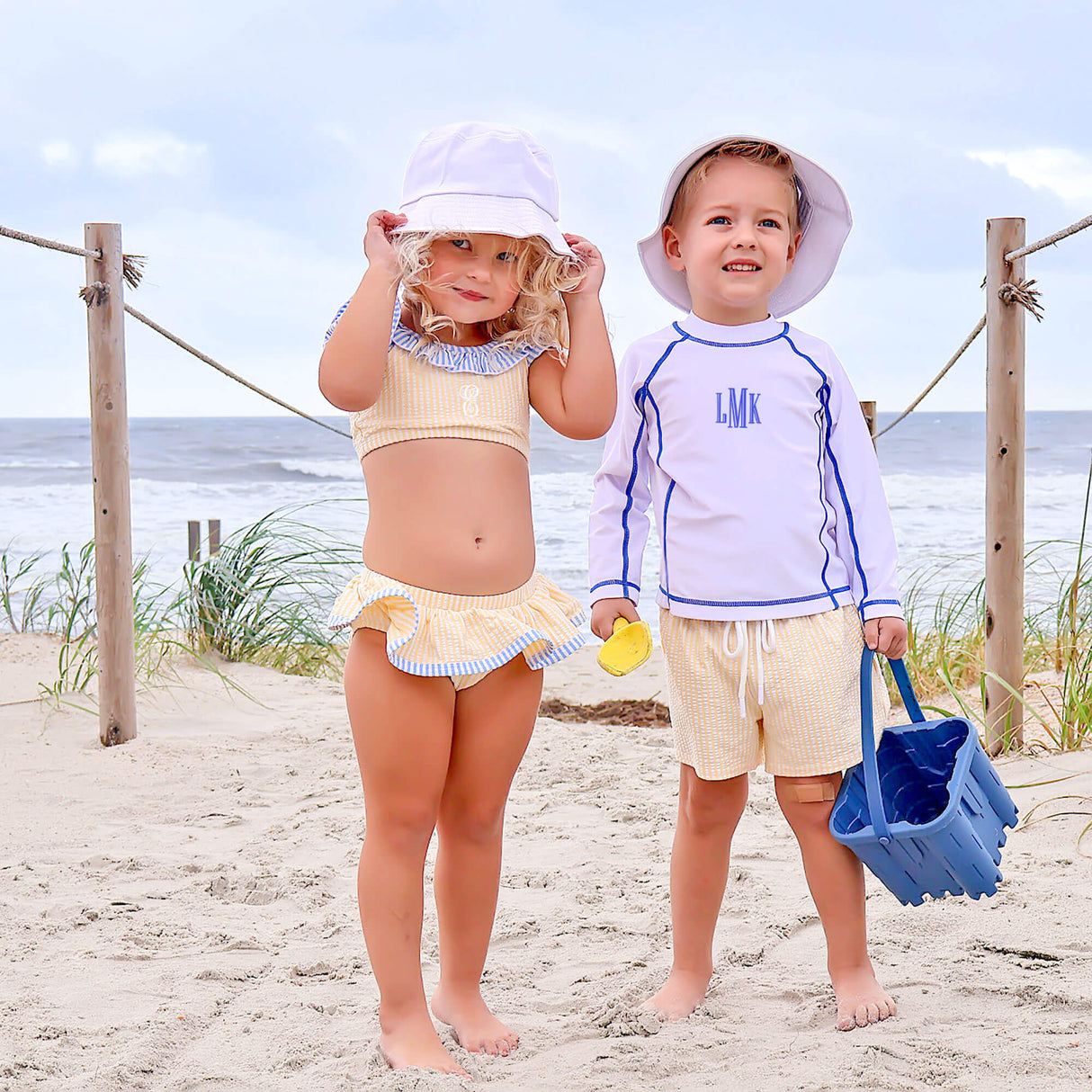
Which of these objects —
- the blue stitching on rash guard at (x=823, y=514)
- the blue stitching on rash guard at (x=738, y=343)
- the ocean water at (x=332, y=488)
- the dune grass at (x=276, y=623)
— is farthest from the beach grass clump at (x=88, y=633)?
the blue stitching on rash guard at (x=823, y=514)

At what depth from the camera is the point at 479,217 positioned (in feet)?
5.82

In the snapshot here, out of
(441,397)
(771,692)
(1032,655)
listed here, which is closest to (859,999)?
(771,692)

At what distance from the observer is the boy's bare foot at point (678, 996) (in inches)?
81.1

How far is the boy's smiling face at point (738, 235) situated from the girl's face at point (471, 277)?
35cm

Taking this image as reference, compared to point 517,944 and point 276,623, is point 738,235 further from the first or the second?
point 276,623

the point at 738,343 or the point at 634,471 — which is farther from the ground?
the point at 738,343

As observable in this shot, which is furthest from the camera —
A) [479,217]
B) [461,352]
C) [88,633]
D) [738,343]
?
[88,633]

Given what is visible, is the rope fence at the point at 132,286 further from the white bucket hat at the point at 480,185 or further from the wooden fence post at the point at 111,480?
the white bucket hat at the point at 480,185

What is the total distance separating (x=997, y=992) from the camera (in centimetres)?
209

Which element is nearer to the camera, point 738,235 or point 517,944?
point 738,235

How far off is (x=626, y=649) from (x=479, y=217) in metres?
0.75

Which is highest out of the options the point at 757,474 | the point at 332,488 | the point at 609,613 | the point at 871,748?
the point at 757,474

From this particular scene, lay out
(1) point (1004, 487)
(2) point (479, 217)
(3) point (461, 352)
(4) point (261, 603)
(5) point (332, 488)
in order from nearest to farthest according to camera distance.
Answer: (2) point (479, 217), (3) point (461, 352), (1) point (1004, 487), (4) point (261, 603), (5) point (332, 488)

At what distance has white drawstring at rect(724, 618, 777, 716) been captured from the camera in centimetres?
191
